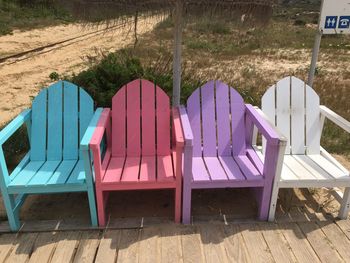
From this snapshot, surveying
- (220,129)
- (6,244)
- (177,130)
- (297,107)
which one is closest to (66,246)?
(6,244)

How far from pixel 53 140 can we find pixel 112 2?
141cm

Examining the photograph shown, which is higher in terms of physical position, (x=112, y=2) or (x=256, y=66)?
(x=112, y=2)

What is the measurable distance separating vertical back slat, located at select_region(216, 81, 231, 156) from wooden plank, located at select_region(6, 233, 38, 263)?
1838mm

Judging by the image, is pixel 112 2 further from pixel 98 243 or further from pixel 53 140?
pixel 98 243

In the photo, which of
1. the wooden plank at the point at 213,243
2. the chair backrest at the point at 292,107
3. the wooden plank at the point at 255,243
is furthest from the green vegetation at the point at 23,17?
the wooden plank at the point at 255,243

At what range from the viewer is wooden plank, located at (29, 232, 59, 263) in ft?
8.36

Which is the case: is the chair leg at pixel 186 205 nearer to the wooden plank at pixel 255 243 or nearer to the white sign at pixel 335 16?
the wooden plank at pixel 255 243

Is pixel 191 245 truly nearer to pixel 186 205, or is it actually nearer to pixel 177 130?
pixel 186 205

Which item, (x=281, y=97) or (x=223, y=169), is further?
(x=281, y=97)

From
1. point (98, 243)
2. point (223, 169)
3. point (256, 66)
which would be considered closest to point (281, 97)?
point (223, 169)

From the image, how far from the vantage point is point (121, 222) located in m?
2.92

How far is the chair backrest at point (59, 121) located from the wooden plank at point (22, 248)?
75 centimetres

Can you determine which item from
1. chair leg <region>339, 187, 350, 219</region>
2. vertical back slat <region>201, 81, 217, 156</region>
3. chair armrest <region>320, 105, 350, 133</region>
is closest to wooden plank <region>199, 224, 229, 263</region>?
vertical back slat <region>201, 81, 217, 156</region>

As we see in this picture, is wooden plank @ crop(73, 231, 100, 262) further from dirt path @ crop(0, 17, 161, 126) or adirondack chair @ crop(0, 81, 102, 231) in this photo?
dirt path @ crop(0, 17, 161, 126)
